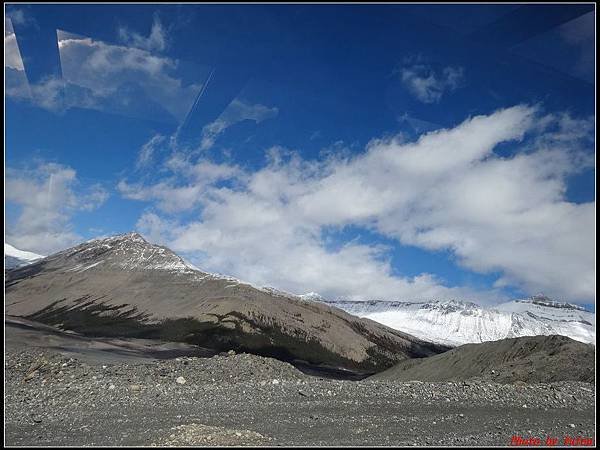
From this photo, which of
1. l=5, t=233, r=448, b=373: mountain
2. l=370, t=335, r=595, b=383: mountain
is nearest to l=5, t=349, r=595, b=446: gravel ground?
l=370, t=335, r=595, b=383: mountain

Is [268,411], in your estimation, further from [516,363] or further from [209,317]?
[209,317]

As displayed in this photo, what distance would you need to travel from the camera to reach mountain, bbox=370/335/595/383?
32531 mm

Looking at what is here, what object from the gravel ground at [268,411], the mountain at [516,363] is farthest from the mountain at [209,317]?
the gravel ground at [268,411]

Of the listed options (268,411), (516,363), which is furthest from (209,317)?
(268,411)

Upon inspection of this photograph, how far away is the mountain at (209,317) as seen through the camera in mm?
126125

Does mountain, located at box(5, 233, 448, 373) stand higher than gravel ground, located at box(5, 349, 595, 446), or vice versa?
mountain, located at box(5, 233, 448, 373)

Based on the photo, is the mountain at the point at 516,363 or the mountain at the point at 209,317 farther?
the mountain at the point at 209,317

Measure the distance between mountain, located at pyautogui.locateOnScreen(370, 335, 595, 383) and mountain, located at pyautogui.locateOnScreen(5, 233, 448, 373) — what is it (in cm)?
6933

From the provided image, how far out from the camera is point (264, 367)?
99.1 ft

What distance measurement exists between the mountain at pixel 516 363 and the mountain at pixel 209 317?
69.3m

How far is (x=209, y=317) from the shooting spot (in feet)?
443

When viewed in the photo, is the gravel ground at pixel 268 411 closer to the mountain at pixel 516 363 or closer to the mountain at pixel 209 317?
the mountain at pixel 516 363

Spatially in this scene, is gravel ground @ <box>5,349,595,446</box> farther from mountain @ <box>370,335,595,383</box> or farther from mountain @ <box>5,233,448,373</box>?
mountain @ <box>5,233,448,373</box>

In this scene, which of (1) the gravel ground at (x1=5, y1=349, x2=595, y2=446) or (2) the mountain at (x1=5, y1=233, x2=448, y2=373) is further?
(2) the mountain at (x1=5, y1=233, x2=448, y2=373)
